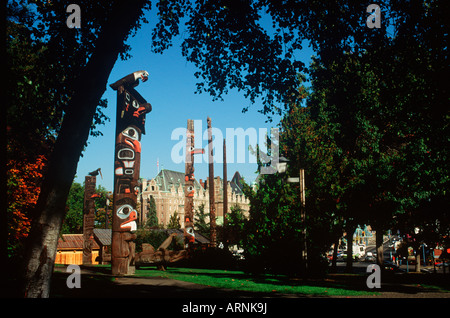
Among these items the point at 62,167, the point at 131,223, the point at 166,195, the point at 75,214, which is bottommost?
the point at 75,214

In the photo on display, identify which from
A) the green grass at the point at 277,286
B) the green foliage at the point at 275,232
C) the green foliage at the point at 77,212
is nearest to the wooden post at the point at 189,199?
the green foliage at the point at 275,232

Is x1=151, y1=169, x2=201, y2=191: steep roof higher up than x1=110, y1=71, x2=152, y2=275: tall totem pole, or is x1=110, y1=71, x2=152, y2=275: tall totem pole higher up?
x1=151, y1=169, x2=201, y2=191: steep roof

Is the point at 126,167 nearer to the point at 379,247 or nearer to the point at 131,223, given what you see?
the point at 131,223

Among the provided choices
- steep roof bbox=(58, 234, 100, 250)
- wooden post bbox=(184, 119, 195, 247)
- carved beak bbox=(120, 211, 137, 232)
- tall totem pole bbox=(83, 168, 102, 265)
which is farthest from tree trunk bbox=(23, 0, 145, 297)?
steep roof bbox=(58, 234, 100, 250)

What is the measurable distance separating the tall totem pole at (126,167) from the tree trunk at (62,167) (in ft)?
38.3

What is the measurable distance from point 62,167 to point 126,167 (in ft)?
40.5

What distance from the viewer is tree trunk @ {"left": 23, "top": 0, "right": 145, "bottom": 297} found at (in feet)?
22.1

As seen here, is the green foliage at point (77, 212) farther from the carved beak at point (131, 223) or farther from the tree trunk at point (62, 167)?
the tree trunk at point (62, 167)

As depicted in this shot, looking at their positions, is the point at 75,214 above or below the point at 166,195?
below

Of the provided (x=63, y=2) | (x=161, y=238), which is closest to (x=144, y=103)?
(x=63, y=2)

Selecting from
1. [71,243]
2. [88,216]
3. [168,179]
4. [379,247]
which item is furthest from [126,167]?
[168,179]

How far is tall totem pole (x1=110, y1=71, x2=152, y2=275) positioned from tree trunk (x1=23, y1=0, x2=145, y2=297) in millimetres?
11687

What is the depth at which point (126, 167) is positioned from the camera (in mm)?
19219

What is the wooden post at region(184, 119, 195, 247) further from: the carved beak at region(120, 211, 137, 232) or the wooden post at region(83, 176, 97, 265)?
the carved beak at region(120, 211, 137, 232)
